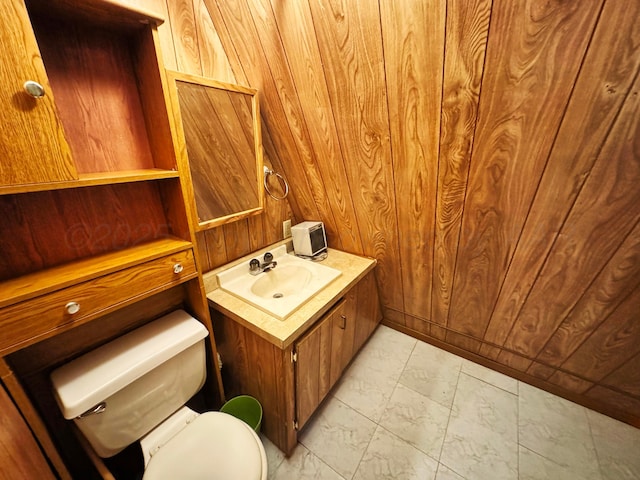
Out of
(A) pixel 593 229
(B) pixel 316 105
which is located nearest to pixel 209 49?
(B) pixel 316 105

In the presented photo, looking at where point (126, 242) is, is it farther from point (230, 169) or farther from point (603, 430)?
point (603, 430)

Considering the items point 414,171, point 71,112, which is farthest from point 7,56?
point 414,171

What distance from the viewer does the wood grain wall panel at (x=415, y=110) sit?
0.84 metres

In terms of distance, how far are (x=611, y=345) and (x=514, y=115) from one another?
1.18m

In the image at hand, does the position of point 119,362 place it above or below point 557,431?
above

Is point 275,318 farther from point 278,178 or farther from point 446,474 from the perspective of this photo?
point 446,474

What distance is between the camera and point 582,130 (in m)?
0.83

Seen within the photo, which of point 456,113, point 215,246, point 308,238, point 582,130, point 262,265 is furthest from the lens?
point 308,238

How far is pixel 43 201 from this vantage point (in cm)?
79

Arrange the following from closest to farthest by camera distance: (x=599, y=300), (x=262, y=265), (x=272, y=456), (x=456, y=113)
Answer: (x=456, y=113), (x=599, y=300), (x=272, y=456), (x=262, y=265)

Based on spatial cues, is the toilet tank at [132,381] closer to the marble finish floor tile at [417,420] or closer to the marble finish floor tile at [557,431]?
the marble finish floor tile at [417,420]

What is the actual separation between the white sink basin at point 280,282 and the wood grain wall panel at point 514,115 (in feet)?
2.52

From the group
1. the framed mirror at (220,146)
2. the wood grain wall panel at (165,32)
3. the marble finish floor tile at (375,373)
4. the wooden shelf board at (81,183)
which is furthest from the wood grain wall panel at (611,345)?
the wood grain wall panel at (165,32)

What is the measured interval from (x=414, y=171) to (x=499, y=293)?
0.82 m
